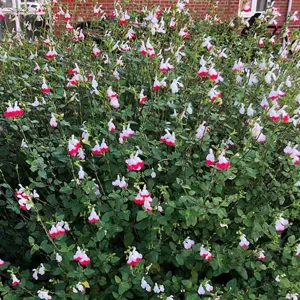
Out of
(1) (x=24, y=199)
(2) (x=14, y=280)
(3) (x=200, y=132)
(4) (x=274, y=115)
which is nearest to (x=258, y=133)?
(4) (x=274, y=115)

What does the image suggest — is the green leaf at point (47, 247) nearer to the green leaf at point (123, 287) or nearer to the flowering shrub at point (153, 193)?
the flowering shrub at point (153, 193)

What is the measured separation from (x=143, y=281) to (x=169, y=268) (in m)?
0.43

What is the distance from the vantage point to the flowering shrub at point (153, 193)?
194 centimetres

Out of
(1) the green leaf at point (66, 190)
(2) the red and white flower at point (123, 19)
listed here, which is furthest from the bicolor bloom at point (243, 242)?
(2) the red and white flower at point (123, 19)

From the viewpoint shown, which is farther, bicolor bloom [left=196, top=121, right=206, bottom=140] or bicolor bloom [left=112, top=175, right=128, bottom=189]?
bicolor bloom [left=196, top=121, right=206, bottom=140]

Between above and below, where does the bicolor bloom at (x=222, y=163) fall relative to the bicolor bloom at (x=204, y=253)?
above

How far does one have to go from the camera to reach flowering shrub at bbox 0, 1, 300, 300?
6.35 ft

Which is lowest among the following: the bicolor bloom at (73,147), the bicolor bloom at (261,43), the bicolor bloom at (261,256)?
the bicolor bloom at (261,256)

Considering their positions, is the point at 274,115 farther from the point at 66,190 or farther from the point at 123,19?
the point at 123,19

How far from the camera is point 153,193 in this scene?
2.13 metres

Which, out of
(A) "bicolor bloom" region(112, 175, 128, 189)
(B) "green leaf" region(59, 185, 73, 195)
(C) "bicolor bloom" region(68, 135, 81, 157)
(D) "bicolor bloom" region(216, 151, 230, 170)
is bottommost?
(B) "green leaf" region(59, 185, 73, 195)

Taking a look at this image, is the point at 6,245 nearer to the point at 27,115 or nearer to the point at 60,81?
the point at 27,115

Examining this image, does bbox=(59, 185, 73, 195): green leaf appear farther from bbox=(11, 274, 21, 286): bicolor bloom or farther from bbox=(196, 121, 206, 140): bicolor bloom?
bbox=(196, 121, 206, 140): bicolor bloom

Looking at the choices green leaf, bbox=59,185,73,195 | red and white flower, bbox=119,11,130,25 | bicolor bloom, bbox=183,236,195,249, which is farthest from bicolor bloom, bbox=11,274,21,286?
red and white flower, bbox=119,11,130,25
